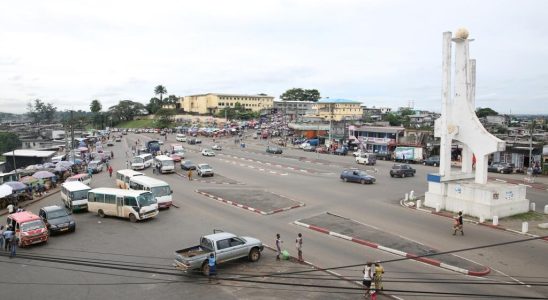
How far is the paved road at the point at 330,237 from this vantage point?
14.2 metres

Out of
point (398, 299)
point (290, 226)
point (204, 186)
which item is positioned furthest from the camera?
point (204, 186)

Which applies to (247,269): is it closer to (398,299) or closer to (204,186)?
(398,299)

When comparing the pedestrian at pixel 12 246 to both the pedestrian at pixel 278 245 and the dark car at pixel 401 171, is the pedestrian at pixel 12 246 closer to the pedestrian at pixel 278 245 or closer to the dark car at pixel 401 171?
the pedestrian at pixel 278 245

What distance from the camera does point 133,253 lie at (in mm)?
17797

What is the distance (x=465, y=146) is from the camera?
25953 mm

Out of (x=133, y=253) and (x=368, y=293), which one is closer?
(x=368, y=293)

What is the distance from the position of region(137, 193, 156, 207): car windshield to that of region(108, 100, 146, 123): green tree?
162 meters

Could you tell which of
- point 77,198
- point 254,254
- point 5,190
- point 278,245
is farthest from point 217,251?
point 5,190

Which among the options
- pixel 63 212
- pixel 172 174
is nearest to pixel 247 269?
pixel 63 212

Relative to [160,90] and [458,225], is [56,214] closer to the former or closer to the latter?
[458,225]

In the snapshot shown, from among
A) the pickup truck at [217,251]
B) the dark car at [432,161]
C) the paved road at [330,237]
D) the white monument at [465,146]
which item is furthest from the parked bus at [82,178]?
the dark car at [432,161]

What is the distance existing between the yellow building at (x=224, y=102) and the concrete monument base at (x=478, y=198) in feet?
463

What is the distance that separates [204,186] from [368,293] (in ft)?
76.4

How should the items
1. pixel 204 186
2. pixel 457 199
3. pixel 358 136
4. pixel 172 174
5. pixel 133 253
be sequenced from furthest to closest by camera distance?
pixel 358 136
pixel 172 174
pixel 204 186
pixel 457 199
pixel 133 253
